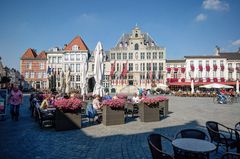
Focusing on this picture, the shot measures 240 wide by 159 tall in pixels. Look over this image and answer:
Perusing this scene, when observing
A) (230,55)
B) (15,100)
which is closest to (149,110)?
(15,100)

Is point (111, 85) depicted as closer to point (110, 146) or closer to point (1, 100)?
point (1, 100)

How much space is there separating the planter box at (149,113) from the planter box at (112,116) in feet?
3.99

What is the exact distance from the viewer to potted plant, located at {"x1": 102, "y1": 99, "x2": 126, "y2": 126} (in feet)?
29.3

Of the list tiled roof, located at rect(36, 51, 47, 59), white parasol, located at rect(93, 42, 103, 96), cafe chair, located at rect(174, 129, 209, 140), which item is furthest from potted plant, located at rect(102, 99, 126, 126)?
tiled roof, located at rect(36, 51, 47, 59)

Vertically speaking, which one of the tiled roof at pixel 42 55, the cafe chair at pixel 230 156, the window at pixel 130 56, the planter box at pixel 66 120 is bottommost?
the planter box at pixel 66 120

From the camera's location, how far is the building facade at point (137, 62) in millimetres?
55159

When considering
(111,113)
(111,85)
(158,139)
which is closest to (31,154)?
(158,139)

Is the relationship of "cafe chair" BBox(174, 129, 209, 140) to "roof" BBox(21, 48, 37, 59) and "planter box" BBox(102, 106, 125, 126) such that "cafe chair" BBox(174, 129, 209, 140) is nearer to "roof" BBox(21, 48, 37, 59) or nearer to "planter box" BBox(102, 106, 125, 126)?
"planter box" BBox(102, 106, 125, 126)

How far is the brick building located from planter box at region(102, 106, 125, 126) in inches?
2202

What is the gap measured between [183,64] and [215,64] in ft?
28.5

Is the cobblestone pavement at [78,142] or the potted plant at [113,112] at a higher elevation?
the potted plant at [113,112]

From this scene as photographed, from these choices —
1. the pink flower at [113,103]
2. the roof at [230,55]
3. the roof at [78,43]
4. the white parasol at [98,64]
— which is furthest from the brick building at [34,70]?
the pink flower at [113,103]

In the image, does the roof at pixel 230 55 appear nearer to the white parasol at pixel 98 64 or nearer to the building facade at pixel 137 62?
the building facade at pixel 137 62

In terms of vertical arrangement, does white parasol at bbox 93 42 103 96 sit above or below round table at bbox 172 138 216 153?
above
